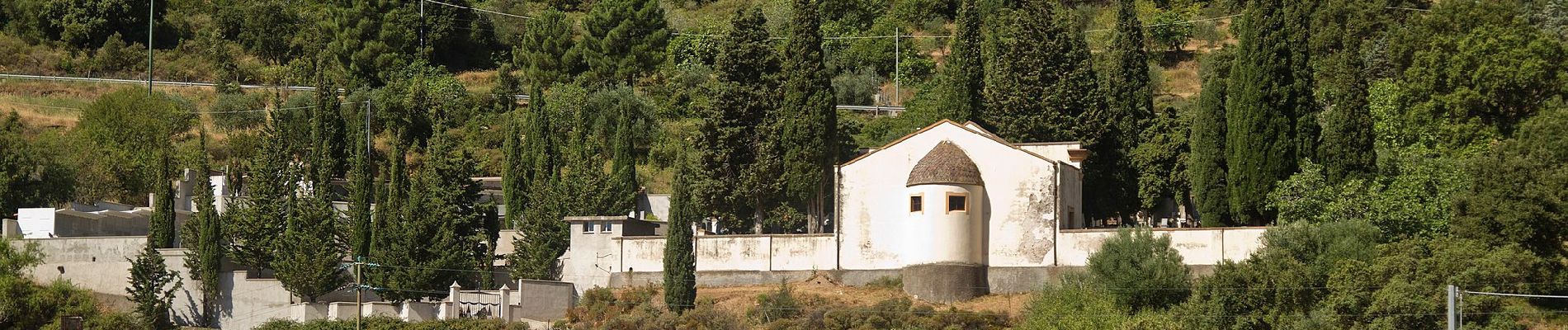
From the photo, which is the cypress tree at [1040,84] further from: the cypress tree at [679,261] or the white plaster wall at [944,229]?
the cypress tree at [679,261]

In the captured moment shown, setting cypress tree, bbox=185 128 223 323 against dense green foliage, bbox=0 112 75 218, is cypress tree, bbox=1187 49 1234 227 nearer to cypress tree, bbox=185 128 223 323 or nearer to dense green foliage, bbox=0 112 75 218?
cypress tree, bbox=185 128 223 323

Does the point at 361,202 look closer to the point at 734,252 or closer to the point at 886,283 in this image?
the point at 734,252

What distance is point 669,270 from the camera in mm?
56812

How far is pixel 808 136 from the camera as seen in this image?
61031mm

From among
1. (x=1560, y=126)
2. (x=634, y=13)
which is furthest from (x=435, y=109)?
(x=1560, y=126)

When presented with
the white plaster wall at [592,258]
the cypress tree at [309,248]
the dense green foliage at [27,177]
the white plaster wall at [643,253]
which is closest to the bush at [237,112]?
the dense green foliage at [27,177]

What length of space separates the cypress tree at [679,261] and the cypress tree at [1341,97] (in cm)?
1746

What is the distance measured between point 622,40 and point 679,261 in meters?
38.2

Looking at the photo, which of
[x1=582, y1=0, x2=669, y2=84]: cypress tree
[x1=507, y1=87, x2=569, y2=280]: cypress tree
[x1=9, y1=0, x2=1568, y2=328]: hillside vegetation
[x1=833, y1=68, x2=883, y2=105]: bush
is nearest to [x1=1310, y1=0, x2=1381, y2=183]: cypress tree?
[x1=9, y1=0, x2=1568, y2=328]: hillside vegetation

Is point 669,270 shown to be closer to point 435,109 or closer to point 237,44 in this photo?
point 435,109

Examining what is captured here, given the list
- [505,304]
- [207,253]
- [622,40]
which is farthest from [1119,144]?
[622,40]

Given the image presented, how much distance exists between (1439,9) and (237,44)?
200ft

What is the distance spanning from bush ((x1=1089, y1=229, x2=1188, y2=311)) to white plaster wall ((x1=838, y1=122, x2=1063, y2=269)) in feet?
10.6

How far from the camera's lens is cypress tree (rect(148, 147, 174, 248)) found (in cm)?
6406
